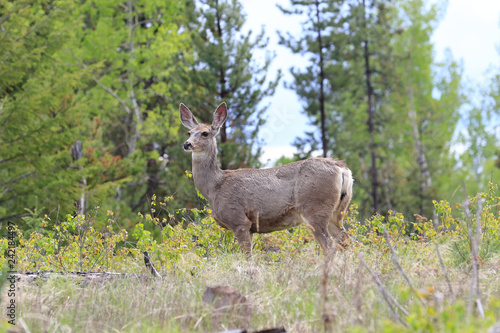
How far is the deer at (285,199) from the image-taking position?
22.9ft

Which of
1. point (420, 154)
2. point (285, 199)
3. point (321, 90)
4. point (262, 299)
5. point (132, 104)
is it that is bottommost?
point (262, 299)

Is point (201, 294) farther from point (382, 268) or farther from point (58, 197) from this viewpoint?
point (58, 197)

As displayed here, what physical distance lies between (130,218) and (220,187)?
9161mm

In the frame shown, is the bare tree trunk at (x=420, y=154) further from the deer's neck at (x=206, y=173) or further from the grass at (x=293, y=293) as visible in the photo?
the grass at (x=293, y=293)

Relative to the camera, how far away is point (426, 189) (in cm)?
2166

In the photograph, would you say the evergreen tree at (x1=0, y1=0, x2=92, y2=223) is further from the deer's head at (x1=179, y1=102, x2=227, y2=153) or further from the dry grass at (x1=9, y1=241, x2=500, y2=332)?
the dry grass at (x1=9, y1=241, x2=500, y2=332)

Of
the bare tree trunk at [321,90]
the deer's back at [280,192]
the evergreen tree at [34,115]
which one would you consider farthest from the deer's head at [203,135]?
the bare tree trunk at [321,90]

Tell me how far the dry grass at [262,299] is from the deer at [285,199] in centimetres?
151

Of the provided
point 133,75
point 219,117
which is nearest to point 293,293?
point 219,117

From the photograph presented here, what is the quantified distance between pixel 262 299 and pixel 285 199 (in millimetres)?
2951

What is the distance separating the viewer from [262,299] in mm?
4219

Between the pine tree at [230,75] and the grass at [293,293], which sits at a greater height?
the pine tree at [230,75]

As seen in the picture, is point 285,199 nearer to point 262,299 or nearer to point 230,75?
point 262,299

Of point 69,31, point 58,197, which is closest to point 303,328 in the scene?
point 58,197
